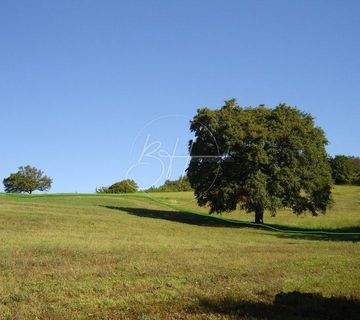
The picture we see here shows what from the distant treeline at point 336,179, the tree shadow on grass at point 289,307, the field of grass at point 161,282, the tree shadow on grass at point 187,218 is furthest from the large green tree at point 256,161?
the tree shadow on grass at point 289,307

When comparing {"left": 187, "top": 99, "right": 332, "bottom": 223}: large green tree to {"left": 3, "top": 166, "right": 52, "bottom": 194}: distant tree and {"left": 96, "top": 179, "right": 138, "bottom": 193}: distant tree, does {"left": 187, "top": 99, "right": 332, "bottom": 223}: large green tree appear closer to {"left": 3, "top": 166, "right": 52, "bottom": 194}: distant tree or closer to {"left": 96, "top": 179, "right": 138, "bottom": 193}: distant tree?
{"left": 96, "top": 179, "right": 138, "bottom": 193}: distant tree

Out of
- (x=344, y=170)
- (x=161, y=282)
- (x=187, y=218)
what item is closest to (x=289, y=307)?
(x=161, y=282)

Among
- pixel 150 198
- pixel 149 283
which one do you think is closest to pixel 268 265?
pixel 149 283

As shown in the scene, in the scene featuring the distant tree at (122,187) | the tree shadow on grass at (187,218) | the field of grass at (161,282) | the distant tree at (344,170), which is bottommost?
the field of grass at (161,282)

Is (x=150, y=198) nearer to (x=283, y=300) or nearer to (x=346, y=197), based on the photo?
(x=346, y=197)

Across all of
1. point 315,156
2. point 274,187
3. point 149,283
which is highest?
point 315,156

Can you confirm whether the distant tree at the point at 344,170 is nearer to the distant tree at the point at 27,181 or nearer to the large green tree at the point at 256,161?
the large green tree at the point at 256,161

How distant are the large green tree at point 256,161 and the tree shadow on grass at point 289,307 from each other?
38076 millimetres

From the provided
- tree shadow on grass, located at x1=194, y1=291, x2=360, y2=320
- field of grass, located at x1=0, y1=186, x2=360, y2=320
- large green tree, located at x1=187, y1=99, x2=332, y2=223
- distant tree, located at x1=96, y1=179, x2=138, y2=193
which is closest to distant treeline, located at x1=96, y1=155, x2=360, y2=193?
distant tree, located at x1=96, y1=179, x2=138, y2=193

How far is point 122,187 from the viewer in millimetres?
74938

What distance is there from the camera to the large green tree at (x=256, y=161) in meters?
52.0

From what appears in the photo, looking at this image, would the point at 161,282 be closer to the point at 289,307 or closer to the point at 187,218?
the point at 289,307

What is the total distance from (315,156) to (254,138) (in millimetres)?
8127

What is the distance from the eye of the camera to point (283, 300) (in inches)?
504
